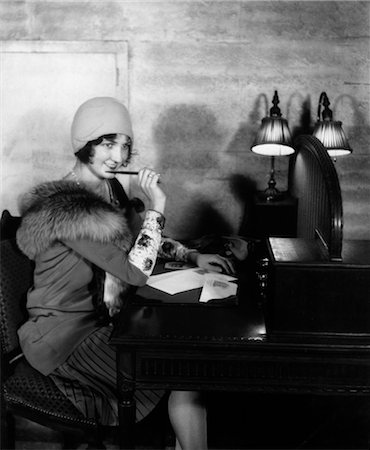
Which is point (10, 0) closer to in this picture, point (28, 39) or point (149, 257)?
point (28, 39)

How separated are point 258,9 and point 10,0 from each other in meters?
1.65

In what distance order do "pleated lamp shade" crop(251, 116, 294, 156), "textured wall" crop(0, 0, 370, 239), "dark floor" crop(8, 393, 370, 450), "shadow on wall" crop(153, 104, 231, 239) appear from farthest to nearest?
"shadow on wall" crop(153, 104, 231, 239) → "textured wall" crop(0, 0, 370, 239) → "pleated lamp shade" crop(251, 116, 294, 156) → "dark floor" crop(8, 393, 370, 450)

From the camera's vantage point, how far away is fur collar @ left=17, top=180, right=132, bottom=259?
1.90m

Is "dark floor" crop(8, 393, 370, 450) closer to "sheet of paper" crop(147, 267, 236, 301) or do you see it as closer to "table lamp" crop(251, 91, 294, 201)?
"sheet of paper" crop(147, 267, 236, 301)

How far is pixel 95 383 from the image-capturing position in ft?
6.17

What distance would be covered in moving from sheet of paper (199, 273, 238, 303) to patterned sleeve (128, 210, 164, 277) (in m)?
0.24

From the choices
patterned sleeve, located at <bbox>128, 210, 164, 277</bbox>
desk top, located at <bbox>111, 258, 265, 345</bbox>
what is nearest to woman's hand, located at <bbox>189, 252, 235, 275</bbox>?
desk top, located at <bbox>111, 258, 265, 345</bbox>

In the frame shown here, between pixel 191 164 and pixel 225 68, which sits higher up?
pixel 225 68

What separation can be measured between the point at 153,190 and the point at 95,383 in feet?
2.63

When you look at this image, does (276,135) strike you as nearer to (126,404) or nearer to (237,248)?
(237,248)

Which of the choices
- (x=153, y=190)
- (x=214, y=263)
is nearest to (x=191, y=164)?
(x=214, y=263)

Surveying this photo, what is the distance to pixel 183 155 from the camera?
353 centimetres

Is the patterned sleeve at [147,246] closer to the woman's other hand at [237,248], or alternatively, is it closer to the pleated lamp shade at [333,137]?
the woman's other hand at [237,248]

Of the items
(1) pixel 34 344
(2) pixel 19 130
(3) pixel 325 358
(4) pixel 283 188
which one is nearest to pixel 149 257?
(1) pixel 34 344
